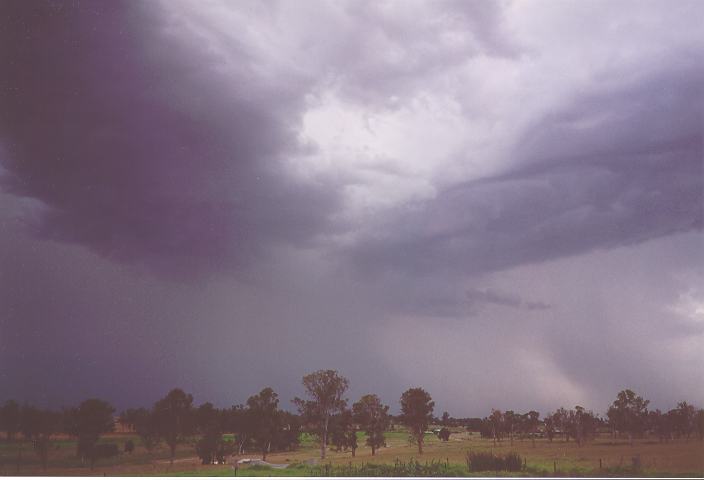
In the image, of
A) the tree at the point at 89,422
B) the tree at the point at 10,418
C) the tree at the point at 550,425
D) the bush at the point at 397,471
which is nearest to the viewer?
the bush at the point at 397,471

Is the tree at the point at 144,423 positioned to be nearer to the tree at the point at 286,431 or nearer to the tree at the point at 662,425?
the tree at the point at 286,431

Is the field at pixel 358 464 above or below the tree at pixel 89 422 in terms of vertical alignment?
below

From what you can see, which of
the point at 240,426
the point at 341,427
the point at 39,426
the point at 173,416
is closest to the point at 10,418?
the point at 39,426

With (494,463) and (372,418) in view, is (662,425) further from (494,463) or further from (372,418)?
(494,463)

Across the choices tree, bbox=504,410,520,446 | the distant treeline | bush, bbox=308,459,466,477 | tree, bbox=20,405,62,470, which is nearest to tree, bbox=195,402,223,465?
the distant treeline

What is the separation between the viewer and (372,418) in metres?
50.1

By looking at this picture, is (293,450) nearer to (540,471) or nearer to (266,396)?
(266,396)

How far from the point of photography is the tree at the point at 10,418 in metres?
36.3

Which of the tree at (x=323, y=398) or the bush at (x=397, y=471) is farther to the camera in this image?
the tree at (x=323, y=398)

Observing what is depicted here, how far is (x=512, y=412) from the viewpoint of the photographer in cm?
6272

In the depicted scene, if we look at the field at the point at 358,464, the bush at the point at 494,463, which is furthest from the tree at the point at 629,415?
the bush at the point at 494,463

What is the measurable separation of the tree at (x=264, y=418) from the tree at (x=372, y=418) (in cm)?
738

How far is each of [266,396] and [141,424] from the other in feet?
43.2

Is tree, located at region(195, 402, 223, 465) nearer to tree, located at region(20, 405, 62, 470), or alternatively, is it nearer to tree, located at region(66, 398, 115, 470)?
tree, located at region(66, 398, 115, 470)
